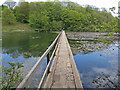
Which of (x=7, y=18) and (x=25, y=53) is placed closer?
(x=25, y=53)

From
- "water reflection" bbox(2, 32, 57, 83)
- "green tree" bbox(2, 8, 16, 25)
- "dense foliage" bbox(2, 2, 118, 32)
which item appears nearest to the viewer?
"water reflection" bbox(2, 32, 57, 83)

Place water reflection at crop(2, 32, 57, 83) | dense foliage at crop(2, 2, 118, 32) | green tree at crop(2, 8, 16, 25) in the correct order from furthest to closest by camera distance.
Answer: dense foliage at crop(2, 2, 118, 32) < green tree at crop(2, 8, 16, 25) < water reflection at crop(2, 32, 57, 83)

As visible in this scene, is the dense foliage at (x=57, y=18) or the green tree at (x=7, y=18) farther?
the dense foliage at (x=57, y=18)

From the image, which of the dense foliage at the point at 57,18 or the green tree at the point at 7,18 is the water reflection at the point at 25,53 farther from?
the green tree at the point at 7,18

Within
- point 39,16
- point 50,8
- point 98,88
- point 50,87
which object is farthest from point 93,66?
point 50,8

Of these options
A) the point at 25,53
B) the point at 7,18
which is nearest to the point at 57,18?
the point at 7,18

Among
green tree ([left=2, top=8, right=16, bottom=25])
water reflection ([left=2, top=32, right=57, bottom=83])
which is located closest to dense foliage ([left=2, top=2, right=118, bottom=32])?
green tree ([left=2, top=8, right=16, bottom=25])

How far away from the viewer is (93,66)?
739 cm

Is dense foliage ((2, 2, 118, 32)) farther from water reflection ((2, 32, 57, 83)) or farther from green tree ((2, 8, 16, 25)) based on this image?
water reflection ((2, 32, 57, 83))

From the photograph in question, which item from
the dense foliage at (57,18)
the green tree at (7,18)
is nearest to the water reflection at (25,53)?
the dense foliage at (57,18)

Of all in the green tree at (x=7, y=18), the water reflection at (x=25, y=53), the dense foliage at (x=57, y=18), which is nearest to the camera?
the water reflection at (x=25, y=53)

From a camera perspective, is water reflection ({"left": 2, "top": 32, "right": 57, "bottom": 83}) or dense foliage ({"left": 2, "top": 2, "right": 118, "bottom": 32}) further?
dense foliage ({"left": 2, "top": 2, "right": 118, "bottom": 32})

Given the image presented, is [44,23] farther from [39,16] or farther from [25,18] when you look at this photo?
[25,18]

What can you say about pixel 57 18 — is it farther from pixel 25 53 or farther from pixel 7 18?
pixel 25 53
